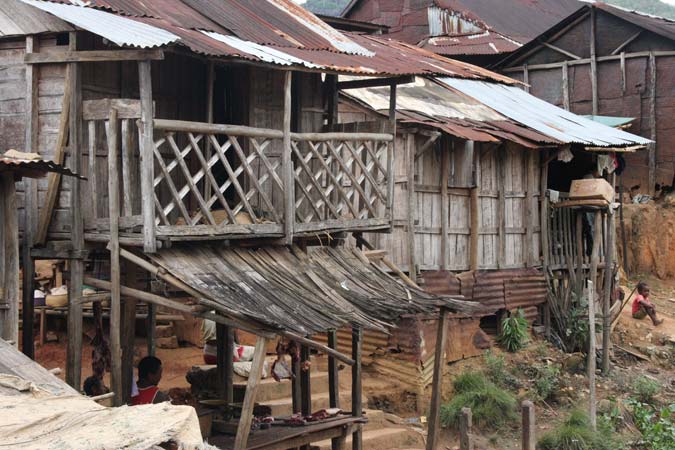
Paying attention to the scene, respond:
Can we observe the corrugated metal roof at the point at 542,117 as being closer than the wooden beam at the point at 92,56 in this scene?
No

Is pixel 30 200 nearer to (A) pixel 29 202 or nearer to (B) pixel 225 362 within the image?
(A) pixel 29 202

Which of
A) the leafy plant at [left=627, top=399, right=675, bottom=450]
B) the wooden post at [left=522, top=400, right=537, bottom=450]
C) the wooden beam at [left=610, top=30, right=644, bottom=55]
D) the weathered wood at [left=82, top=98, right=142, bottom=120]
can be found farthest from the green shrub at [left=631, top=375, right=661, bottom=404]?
the weathered wood at [left=82, top=98, right=142, bottom=120]

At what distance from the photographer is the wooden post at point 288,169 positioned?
1041 centimetres

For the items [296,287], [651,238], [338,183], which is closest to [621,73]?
[651,238]

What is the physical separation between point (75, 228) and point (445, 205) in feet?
25.5

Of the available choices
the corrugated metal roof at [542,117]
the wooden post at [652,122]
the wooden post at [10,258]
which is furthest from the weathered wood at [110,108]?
the wooden post at [652,122]

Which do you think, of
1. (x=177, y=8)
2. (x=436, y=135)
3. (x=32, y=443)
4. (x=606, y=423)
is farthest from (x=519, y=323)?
(x=32, y=443)

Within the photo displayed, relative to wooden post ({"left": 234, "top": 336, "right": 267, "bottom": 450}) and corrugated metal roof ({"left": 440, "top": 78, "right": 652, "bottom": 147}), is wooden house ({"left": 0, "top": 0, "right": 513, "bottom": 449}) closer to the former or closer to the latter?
wooden post ({"left": 234, "top": 336, "right": 267, "bottom": 450})

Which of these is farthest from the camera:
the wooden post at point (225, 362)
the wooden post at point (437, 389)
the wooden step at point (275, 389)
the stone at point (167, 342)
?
the stone at point (167, 342)

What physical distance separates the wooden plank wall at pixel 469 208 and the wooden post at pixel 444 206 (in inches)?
2.2

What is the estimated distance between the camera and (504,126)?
677 inches

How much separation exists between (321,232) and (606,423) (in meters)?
6.35

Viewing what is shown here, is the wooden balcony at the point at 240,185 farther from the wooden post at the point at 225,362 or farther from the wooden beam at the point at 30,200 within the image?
the wooden post at the point at 225,362

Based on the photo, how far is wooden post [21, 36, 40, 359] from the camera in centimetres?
1020
